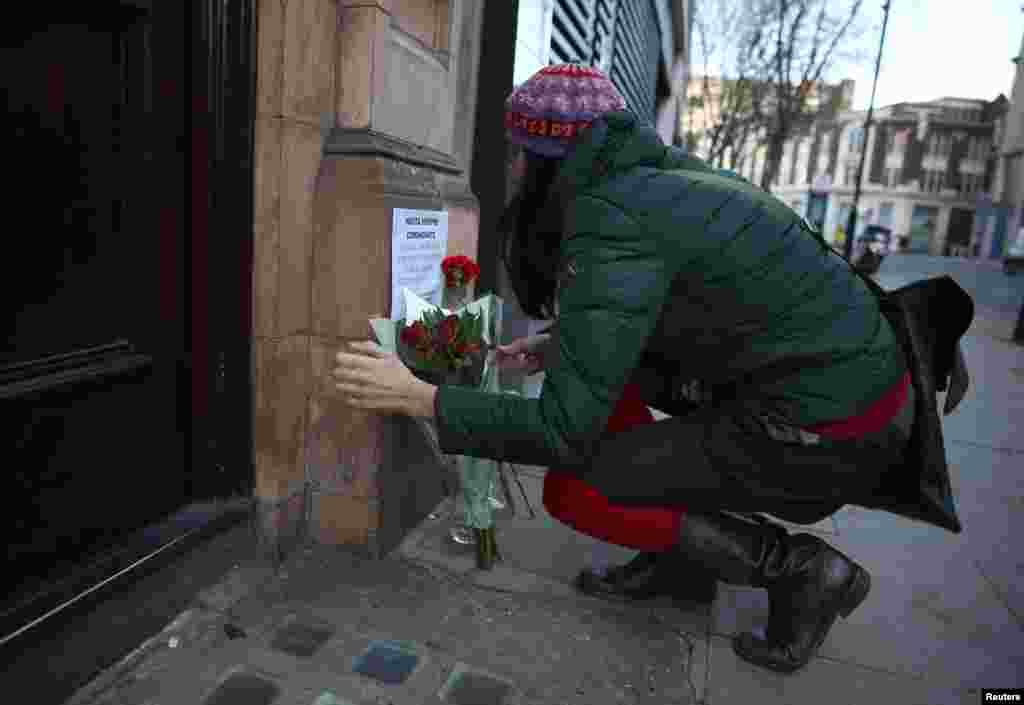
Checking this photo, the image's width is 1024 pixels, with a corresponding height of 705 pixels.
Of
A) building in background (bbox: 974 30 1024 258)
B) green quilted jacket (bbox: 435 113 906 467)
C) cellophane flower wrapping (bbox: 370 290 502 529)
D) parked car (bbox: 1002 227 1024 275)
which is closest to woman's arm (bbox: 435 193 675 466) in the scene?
green quilted jacket (bbox: 435 113 906 467)

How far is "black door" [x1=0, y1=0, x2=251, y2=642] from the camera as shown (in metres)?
1.75

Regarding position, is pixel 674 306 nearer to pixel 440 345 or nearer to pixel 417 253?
pixel 440 345

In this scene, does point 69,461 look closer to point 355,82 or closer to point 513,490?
point 355,82

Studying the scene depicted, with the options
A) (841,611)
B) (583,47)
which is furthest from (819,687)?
(583,47)

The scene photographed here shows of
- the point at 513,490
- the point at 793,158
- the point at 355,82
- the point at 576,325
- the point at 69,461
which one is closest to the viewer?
the point at 576,325

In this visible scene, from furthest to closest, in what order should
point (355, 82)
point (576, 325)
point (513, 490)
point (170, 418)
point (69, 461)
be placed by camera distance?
1. point (513, 490)
2. point (355, 82)
3. point (170, 418)
4. point (69, 461)
5. point (576, 325)

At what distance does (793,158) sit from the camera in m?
78.6

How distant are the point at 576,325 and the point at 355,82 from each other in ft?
4.35

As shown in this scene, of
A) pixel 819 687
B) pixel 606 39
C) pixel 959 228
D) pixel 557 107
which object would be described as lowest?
pixel 819 687

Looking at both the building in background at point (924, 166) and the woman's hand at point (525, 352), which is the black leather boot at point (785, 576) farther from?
the building in background at point (924, 166)

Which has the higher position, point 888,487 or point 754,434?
point 754,434

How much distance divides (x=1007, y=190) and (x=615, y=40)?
52324 mm

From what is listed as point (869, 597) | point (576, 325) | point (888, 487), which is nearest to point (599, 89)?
point (576, 325)

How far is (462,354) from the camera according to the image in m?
2.37
